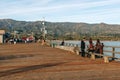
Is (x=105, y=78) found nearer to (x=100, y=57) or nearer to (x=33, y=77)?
(x=33, y=77)

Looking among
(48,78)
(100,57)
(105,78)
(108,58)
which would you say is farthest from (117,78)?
(100,57)

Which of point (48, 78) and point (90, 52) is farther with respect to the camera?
point (90, 52)

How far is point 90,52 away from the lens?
28297 mm

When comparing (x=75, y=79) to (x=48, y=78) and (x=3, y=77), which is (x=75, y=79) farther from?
(x=3, y=77)

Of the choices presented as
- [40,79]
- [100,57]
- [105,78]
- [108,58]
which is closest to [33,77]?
[40,79]

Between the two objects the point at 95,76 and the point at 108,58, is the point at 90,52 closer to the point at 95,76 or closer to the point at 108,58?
the point at 108,58

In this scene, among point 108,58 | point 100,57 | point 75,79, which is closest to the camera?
point 75,79

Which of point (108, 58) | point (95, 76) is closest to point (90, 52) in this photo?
point (108, 58)

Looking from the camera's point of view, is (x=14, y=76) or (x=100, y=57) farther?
(x=100, y=57)

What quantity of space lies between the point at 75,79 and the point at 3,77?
3.21 meters

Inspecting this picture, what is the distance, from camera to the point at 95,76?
1490cm

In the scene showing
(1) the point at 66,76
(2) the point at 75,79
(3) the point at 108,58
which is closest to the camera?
(2) the point at 75,79

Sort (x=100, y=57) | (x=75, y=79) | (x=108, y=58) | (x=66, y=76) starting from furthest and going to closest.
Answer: (x=100, y=57), (x=108, y=58), (x=66, y=76), (x=75, y=79)

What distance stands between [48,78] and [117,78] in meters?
2.87
